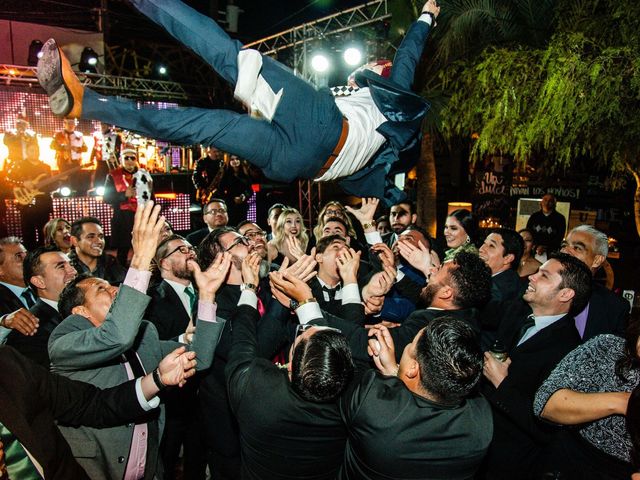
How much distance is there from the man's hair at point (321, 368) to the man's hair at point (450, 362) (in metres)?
0.30

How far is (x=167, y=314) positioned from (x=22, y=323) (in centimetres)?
86

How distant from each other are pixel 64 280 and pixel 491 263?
3416 mm

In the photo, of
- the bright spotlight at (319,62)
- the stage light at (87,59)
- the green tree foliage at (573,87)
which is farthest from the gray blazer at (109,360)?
the stage light at (87,59)

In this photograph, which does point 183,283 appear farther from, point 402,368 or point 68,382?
point 402,368

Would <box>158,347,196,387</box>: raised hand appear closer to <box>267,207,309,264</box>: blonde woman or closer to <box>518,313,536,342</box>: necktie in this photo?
<box>518,313,536,342</box>: necktie

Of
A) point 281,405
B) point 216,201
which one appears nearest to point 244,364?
point 281,405

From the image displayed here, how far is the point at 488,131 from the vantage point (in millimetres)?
6359

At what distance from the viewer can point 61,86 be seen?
8.19ft

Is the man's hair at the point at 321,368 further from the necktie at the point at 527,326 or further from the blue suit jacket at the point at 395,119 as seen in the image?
the blue suit jacket at the point at 395,119

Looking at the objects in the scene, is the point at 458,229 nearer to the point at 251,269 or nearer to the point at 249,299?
the point at 251,269

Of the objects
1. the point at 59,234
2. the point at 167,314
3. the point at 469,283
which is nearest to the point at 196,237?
the point at 59,234

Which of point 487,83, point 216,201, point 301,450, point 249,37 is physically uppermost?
point 249,37

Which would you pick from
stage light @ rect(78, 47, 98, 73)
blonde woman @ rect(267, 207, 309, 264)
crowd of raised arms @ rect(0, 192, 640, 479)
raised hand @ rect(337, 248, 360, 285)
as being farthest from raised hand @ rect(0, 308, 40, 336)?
stage light @ rect(78, 47, 98, 73)

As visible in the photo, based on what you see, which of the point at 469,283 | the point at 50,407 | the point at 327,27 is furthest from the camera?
the point at 327,27
